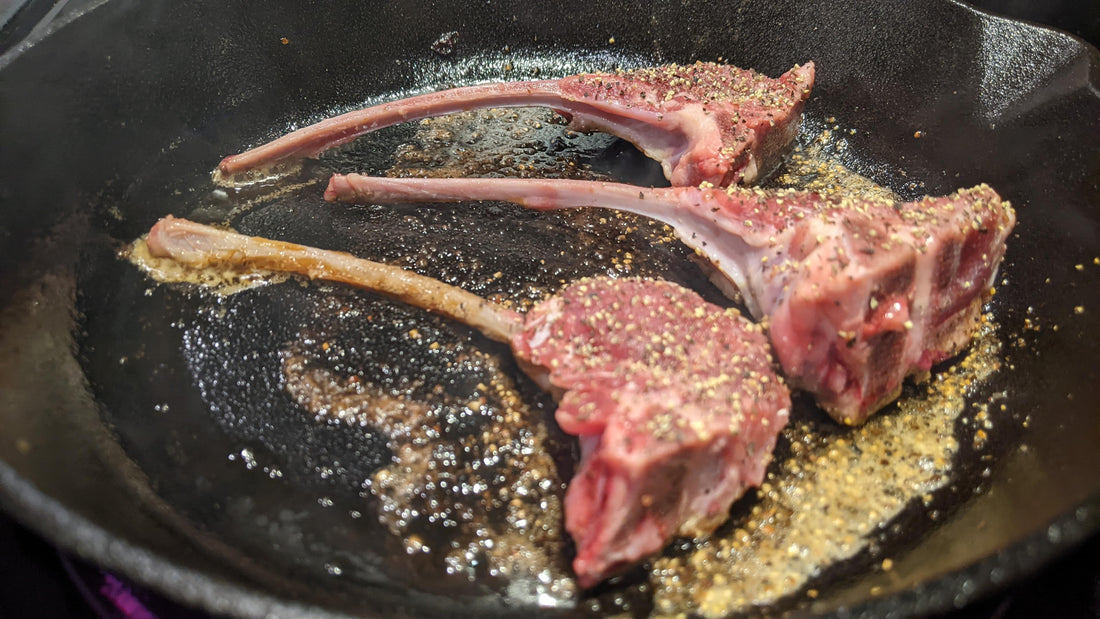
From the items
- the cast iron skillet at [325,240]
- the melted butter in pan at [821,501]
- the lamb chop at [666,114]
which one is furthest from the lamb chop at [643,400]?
the lamb chop at [666,114]

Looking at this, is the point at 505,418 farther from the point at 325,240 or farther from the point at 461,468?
the point at 325,240

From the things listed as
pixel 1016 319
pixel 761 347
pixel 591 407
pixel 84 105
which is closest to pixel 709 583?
pixel 591 407

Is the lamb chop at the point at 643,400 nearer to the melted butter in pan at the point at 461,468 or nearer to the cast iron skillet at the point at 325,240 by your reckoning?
the melted butter in pan at the point at 461,468

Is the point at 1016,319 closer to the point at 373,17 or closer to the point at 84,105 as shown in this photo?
the point at 373,17

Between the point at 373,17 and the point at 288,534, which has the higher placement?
the point at 373,17

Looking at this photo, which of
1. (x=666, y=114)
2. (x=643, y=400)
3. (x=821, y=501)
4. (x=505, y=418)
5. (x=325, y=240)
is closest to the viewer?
(x=643, y=400)

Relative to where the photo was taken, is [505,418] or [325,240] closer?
[505,418]

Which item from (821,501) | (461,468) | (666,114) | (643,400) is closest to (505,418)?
(461,468)
